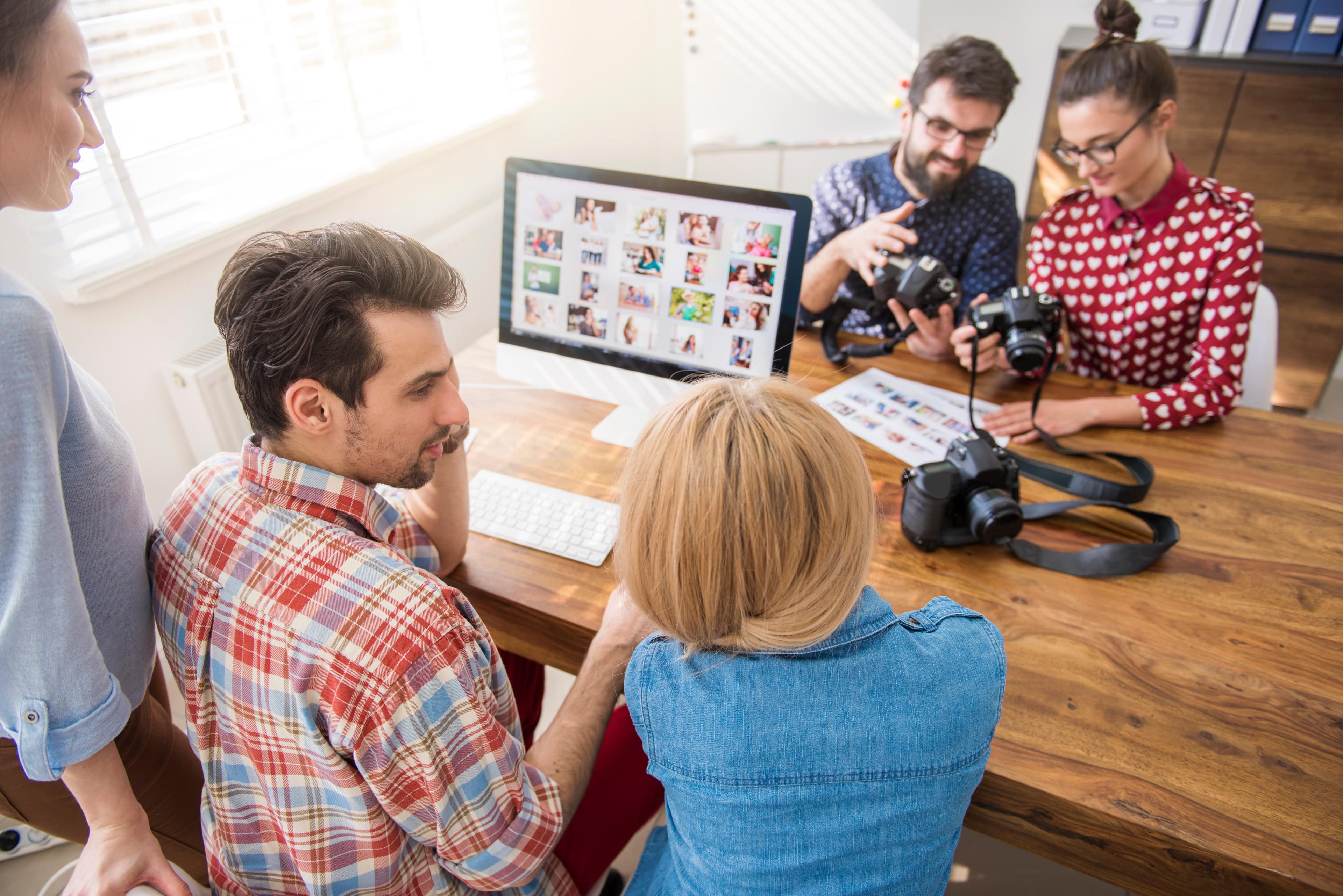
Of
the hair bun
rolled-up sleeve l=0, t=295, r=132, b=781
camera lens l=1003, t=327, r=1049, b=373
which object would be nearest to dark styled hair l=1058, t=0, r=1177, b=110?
the hair bun

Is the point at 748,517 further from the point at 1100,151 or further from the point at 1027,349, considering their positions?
the point at 1100,151

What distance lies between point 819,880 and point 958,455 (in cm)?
65

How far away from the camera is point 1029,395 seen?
1.51 m

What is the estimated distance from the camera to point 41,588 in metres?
0.72

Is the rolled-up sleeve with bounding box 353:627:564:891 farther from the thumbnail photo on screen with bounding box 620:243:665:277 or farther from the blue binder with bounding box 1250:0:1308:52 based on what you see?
the blue binder with bounding box 1250:0:1308:52

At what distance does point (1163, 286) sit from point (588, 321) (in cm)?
118

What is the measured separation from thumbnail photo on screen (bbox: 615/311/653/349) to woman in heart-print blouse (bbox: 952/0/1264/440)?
24.1 inches

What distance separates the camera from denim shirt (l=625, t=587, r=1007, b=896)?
0.73 m

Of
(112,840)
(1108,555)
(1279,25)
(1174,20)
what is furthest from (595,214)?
(1279,25)

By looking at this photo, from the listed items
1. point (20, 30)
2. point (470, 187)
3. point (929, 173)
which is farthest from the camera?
point (470, 187)

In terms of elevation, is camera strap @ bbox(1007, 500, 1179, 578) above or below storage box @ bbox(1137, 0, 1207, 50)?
below

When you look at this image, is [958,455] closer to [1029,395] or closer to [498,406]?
[1029,395]

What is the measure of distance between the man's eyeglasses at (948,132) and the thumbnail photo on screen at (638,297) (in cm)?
94

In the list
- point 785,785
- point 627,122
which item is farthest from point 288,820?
point 627,122
